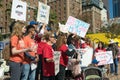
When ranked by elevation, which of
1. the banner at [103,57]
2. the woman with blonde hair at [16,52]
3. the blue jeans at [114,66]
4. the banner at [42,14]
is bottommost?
the blue jeans at [114,66]

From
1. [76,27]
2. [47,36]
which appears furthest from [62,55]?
[76,27]

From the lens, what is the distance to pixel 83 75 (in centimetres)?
1028

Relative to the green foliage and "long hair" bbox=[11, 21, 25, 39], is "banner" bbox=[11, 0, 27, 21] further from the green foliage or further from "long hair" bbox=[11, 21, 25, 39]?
the green foliage

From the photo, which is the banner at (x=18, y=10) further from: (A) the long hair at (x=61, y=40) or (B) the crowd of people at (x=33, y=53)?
(A) the long hair at (x=61, y=40)

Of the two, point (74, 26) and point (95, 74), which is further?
point (74, 26)

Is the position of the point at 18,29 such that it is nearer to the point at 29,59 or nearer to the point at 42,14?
the point at 29,59

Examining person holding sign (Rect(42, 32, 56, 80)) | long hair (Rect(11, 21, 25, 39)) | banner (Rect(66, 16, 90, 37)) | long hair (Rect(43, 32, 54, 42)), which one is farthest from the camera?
banner (Rect(66, 16, 90, 37))

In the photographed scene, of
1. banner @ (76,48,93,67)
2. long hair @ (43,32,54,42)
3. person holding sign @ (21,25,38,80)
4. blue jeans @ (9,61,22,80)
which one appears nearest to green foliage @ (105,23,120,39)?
banner @ (76,48,93,67)

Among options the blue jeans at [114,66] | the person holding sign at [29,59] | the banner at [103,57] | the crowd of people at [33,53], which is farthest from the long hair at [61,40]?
the blue jeans at [114,66]

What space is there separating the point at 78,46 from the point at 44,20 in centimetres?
157

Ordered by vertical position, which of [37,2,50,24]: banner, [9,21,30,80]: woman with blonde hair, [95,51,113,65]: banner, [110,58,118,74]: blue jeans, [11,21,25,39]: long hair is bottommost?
[110,58,118,74]: blue jeans

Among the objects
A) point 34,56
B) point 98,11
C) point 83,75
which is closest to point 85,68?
point 83,75

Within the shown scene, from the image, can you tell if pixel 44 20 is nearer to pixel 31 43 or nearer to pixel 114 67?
pixel 31 43

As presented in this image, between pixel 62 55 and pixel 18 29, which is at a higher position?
pixel 18 29
